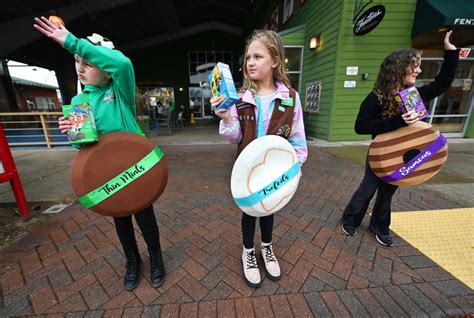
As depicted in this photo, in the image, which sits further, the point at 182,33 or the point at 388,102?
the point at 182,33

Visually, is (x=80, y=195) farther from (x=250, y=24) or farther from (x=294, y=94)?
(x=250, y=24)

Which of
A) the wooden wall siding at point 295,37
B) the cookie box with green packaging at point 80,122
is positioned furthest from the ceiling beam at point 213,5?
the cookie box with green packaging at point 80,122

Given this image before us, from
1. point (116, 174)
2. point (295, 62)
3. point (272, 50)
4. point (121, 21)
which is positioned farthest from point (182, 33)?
point (116, 174)

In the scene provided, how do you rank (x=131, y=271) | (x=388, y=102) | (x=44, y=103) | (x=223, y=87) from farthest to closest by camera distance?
(x=44, y=103) < (x=388, y=102) < (x=131, y=271) < (x=223, y=87)

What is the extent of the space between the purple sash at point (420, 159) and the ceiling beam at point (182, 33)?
52.3ft

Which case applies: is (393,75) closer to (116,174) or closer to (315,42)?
(116,174)

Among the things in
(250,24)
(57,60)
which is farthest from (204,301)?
(57,60)

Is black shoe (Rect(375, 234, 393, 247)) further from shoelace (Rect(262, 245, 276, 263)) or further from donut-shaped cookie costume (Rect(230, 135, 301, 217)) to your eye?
donut-shaped cookie costume (Rect(230, 135, 301, 217))

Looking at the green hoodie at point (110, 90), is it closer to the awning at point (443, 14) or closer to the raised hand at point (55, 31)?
the raised hand at point (55, 31)

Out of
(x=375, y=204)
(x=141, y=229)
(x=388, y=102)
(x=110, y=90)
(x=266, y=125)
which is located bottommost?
(x=375, y=204)

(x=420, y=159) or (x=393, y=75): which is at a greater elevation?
(x=393, y=75)

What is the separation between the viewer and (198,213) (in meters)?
2.67

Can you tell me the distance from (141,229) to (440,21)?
695 cm

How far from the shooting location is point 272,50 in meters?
1.35
